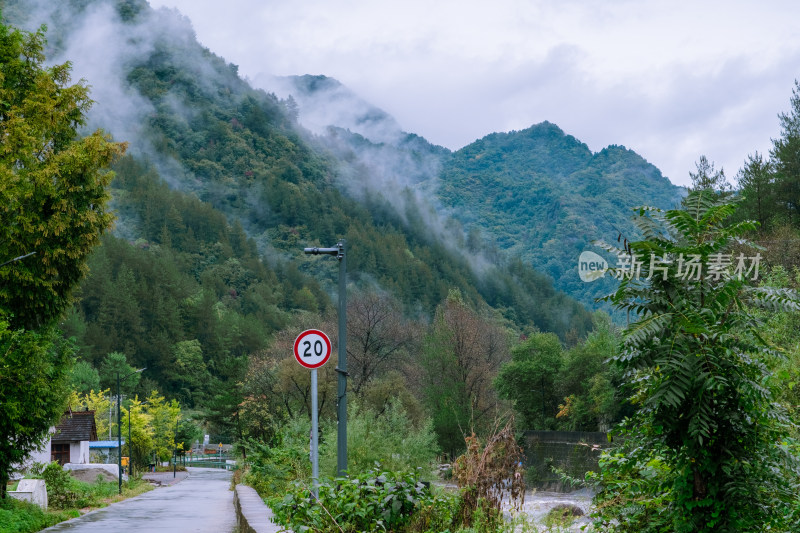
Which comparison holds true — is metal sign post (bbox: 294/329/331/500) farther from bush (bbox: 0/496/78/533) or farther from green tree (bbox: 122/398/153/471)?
green tree (bbox: 122/398/153/471)

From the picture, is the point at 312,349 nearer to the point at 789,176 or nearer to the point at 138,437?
the point at 789,176

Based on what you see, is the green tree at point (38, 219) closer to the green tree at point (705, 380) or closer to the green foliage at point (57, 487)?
the green foliage at point (57, 487)

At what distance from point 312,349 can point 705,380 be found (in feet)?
24.7

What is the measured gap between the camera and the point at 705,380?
591cm

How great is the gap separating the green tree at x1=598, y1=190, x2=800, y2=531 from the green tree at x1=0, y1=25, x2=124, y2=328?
Answer: 15227 millimetres

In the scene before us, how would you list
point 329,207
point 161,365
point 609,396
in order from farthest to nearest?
point 329,207, point 161,365, point 609,396

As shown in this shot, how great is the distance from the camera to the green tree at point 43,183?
17828mm

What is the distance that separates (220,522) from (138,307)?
104946 mm

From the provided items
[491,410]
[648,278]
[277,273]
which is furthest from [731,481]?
[277,273]

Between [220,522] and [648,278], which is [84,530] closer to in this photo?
[220,522]

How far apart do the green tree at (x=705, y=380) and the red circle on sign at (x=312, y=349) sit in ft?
21.4

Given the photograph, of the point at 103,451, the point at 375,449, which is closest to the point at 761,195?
the point at 375,449

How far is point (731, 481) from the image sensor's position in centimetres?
609

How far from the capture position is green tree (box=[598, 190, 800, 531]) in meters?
6.00
